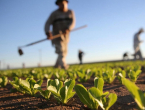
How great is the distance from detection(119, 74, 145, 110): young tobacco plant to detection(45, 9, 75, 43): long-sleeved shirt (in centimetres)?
558

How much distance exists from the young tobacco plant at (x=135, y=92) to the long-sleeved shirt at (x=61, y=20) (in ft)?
18.3

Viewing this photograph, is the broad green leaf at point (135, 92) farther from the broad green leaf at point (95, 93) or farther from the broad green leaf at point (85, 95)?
the broad green leaf at point (85, 95)

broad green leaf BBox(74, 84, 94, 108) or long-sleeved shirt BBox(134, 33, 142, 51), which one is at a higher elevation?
long-sleeved shirt BBox(134, 33, 142, 51)

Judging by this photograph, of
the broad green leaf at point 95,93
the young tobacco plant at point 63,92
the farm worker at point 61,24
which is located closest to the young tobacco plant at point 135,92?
the broad green leaf at point 95,93

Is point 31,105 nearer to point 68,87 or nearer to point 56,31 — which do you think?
point 68,87

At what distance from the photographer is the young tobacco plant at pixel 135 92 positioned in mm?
677

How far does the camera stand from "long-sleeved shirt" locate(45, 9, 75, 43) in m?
6.12

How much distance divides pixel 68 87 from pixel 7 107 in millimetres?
616

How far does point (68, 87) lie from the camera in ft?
4.10

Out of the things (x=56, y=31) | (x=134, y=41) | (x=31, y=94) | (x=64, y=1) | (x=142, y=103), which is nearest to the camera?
(x=142, y=103)

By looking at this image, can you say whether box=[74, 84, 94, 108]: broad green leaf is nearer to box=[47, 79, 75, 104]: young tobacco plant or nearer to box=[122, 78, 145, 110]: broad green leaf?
box=[47, 79, 75, 104]: young tobacco plant

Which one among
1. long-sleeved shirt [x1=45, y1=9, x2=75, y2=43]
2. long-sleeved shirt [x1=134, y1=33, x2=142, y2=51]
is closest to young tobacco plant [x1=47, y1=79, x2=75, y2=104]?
long-sleeved shirt [x1=45, y1=9, x2=75, y2=43]

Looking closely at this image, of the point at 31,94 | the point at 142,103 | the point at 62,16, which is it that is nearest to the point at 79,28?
the point at 62,16

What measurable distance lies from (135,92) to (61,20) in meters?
5.86
